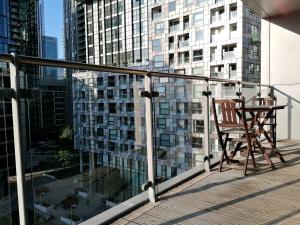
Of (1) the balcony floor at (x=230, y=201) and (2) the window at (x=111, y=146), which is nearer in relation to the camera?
(1) the balcony floor at (x=230, y=201)

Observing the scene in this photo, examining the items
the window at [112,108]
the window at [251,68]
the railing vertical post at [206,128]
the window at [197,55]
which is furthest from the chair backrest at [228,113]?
the window at [197,55]

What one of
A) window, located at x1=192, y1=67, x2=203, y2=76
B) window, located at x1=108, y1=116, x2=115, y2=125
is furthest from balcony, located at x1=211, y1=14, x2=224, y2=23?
window, located at x1=108, y1=116, x2=115, y2=125

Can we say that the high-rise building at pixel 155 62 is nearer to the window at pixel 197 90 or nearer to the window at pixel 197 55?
the window at pixel 197 90

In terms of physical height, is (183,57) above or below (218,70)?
above

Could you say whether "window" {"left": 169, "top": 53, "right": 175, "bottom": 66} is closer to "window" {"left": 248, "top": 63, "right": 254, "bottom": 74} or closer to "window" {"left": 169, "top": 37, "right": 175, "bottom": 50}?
"window" {"left": 169, "top": 37, "right": 175, "bottom": 50}

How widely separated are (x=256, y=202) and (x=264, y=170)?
1.08 m

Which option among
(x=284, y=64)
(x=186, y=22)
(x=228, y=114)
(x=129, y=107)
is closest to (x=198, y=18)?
(x=186, y=22)

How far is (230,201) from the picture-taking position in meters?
2.50

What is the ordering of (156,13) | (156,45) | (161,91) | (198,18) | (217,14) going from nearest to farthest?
(161,91) → (217,14) → (198,18) → (156,45) → (156,13)

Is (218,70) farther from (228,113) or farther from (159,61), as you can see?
(228,113)

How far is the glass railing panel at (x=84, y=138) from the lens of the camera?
1683mm

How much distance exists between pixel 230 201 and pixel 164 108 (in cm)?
107

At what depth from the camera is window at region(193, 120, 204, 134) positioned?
3.56 meters

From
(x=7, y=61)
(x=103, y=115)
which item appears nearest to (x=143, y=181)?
(x=103, y=115)
